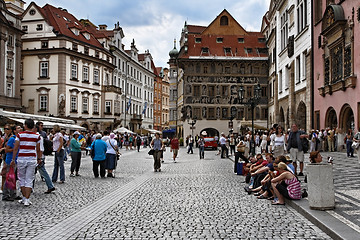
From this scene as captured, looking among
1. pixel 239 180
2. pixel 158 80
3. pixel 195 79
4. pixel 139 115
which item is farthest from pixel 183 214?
pixel 158 80

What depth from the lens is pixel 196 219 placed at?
8461 millimetres

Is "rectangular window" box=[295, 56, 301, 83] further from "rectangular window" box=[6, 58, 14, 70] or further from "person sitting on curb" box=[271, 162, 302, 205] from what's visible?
"person sitting on curb" box=[271, 162, 302, 205]

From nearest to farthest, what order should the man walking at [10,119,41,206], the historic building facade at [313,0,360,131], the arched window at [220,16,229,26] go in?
the man walking at [10,119,41,206]
the historic building facade at [313,0,360,131]
the arched window at [220,16,229,26]

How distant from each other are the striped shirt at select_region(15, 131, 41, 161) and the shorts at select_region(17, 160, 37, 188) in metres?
0.11

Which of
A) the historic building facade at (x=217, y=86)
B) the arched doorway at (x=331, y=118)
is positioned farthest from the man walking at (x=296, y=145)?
the historic building facade at (x=217, y=86)

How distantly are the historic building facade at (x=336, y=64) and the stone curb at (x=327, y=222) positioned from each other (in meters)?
17.4

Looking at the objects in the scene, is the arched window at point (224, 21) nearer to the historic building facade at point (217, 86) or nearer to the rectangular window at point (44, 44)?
the historic building facade at point (217, 86)

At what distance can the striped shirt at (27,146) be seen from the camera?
10.2m

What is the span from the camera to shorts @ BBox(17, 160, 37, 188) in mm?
10086

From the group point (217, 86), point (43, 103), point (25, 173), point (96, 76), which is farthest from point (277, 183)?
point (96, 76)

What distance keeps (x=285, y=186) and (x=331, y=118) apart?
2242cm

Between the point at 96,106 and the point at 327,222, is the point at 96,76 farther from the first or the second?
the point at 327,222

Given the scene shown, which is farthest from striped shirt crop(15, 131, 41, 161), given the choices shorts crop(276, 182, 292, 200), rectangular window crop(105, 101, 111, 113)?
rectangular window crop(105, 101, 111, 113)

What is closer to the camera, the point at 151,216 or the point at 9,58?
the point at 151,216
